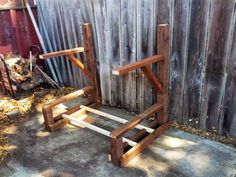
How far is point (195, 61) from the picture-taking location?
8.62 ft

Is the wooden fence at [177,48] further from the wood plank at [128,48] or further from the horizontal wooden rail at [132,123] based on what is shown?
the horizontal wooden rail at [132,123]

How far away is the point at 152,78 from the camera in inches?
102

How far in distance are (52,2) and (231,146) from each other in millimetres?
3355

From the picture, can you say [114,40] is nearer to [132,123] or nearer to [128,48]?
[128,48]

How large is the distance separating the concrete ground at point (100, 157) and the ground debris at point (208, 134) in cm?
8

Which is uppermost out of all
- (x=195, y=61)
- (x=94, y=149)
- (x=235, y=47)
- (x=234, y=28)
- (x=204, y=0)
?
(x=204, y=0)

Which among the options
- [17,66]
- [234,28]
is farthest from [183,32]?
[17,66]

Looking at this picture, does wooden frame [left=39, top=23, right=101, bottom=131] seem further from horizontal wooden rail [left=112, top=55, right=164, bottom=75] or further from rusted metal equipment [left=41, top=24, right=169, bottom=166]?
horizontal wooden rail [left=112, top=55, right=164, bottom=75]

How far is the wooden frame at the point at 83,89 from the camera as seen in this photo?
10.1 ft

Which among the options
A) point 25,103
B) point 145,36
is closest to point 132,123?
point 145,36

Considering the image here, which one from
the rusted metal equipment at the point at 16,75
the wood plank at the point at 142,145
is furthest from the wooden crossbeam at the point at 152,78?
the rusted metal equipment at the point at 16,75

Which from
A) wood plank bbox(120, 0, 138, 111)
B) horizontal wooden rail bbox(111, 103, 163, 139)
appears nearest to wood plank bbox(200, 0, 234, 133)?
horizontal wooden rail bbox(111, 103, 163, 139)

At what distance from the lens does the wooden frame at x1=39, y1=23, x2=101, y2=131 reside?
10.1ft

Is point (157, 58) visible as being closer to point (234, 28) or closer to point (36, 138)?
point (234, 28)
